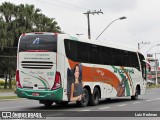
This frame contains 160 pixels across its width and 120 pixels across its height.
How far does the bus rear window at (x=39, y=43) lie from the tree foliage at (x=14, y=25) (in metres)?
35.3

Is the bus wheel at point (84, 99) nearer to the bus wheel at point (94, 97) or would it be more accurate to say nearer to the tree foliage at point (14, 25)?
the bus wheel at point (94, 97)

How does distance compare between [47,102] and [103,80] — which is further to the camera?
[103,80]

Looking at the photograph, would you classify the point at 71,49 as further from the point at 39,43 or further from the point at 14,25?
the point at 14,25

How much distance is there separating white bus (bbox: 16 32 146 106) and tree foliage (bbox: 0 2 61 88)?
33628 mm

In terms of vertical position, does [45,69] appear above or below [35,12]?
below

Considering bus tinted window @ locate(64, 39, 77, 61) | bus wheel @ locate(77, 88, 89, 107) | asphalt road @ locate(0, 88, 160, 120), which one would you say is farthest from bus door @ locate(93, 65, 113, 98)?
bus tinted window @ locate(64, 39, 77, 61)

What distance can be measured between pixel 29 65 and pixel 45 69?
793 millimetres

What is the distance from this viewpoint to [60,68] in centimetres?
1883

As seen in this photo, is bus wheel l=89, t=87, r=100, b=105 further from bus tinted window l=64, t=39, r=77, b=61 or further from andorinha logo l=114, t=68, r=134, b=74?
bus tinted window l=64, t=39, r=77, b=61

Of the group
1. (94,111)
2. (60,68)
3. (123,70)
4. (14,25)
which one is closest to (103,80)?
(123,70)

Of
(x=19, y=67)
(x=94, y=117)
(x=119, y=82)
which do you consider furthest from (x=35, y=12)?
(x=94, y=117)

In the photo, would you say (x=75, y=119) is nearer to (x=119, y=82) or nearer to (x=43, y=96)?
(x=43, y=96)

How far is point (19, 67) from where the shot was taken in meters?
19.5

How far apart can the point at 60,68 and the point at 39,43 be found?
60.0 inches
